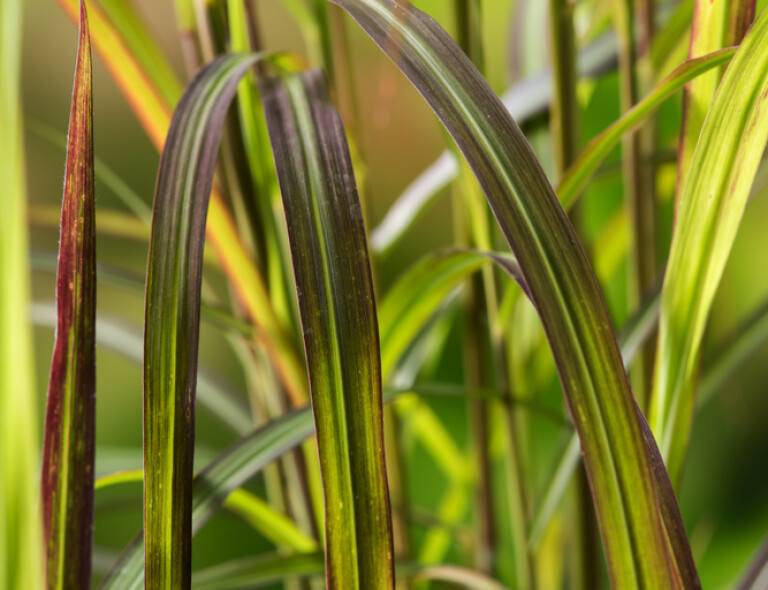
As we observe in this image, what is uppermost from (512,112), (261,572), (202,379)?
(512,112)

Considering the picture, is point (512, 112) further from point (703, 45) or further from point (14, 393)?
point (14, 393)

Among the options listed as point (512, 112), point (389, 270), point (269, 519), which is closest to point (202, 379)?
point (269, 519)

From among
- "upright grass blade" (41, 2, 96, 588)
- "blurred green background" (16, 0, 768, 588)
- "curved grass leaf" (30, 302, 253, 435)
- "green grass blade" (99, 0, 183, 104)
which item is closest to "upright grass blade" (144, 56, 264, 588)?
"upright grass blade" (41, 2, 96, 588)

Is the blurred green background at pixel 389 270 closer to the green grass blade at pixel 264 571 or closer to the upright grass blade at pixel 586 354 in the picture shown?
the green grass blade at pixel 264 571

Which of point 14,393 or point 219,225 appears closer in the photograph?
point 14,393

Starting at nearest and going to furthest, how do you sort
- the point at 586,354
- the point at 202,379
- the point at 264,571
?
the point at 586,354, the point at 264,571, the point at 202,379

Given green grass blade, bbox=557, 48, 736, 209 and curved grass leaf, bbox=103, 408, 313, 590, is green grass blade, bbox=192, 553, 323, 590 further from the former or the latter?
green grass blade, bbox=557, 48, 736, 209

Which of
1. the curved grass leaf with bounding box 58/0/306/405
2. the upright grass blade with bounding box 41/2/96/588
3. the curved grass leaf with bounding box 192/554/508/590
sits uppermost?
the curved grass leaf with bounding box 58/0/306/405
